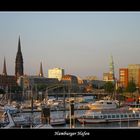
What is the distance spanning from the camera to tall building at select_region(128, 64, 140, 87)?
2748 millimetres

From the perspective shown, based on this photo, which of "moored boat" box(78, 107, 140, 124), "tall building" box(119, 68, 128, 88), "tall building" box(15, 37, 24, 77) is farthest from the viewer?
"moored boat" box(78, 107, 140, 124)

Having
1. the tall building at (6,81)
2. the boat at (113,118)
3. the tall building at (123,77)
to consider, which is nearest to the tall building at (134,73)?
the tall building at (123,77)

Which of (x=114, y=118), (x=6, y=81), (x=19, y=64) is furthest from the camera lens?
(x=114, y=118)

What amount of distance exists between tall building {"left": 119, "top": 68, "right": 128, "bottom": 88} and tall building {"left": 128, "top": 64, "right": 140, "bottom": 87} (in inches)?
1.2

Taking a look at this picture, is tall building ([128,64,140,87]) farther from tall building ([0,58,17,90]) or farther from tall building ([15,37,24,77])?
tall building ([0,58,17,90])

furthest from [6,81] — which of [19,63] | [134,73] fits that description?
[134,73]

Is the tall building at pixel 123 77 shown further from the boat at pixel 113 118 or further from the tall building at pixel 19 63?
the tall building at pixel 19 63

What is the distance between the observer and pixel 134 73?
2.90 metres

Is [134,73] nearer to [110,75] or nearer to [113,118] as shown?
[110,75]

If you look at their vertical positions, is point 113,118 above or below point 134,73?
below

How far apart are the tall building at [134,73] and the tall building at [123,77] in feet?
0.10

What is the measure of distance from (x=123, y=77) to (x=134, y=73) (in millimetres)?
101

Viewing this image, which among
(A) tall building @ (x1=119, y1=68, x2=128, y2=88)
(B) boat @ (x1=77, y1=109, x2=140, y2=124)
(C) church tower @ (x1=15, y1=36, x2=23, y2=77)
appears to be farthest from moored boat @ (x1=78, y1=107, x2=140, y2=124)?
(C) church tower @ (x1=15, y1=36, x2=23, y2=77)
